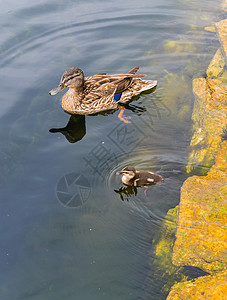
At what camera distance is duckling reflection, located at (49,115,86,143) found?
5809mm

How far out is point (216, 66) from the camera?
7117mm

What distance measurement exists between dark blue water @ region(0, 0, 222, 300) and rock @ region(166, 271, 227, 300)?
0.74 ft

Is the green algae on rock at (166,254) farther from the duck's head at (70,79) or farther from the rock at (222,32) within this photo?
the rock at (222,32)

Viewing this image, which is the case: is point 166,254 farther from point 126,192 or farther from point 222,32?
point 222,32

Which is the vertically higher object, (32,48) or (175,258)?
(32,48)

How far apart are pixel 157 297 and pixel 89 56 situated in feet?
19.8

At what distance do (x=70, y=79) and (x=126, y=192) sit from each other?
2745 mm

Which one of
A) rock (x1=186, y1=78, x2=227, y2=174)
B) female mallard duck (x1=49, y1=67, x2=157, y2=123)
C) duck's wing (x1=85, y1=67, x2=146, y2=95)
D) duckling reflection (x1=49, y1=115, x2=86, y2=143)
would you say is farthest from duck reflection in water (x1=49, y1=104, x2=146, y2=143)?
rock (x1=186, y1=78, x2=227, y2=174)

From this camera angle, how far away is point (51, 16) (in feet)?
30.9

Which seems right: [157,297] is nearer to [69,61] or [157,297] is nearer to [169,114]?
[169,114]

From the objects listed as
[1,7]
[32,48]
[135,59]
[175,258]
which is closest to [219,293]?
[175,258]

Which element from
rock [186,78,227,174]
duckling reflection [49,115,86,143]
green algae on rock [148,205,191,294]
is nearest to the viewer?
green algae on rock [148,205,191,294]

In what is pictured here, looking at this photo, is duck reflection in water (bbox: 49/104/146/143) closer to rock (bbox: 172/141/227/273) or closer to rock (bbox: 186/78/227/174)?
rock (bbox: 186/78/227/174)

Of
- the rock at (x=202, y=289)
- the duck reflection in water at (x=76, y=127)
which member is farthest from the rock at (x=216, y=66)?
the rock at (x=202, y=289)
